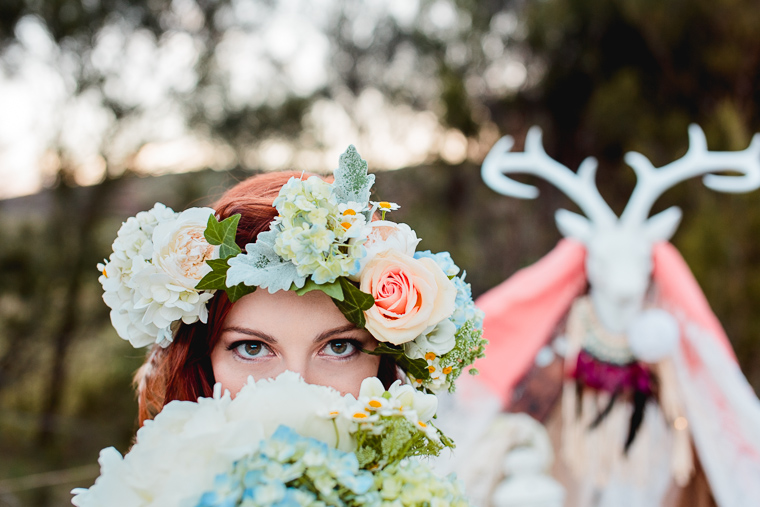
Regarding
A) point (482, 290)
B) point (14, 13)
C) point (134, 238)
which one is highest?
point (14, 13)

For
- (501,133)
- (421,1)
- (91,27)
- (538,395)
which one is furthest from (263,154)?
(538,395)

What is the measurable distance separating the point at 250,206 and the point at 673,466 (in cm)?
215

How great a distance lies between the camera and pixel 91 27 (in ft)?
16.4

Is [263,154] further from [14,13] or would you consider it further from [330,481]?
[330,481]

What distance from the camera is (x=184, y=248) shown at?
980 mm

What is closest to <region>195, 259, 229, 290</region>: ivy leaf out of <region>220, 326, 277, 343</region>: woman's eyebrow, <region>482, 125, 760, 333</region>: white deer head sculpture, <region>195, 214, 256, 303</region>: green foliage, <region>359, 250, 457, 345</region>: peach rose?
<region>195, 214, 256, 303</region>: green foliage

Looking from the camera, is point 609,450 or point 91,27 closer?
point 609,450

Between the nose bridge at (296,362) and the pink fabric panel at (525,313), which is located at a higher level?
the pink fabric panel at (525,313)

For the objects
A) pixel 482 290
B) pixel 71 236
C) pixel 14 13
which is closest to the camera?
pixel 14 13

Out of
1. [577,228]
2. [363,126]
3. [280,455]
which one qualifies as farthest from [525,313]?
[363,126]

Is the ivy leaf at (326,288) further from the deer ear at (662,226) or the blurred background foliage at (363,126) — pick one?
the blurred background foliage at (363,126)

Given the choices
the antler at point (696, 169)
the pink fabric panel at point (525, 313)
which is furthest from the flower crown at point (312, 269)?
the antler at point (696, 169)

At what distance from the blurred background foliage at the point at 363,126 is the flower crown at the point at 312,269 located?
2642mm

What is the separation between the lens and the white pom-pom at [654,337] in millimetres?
2320
